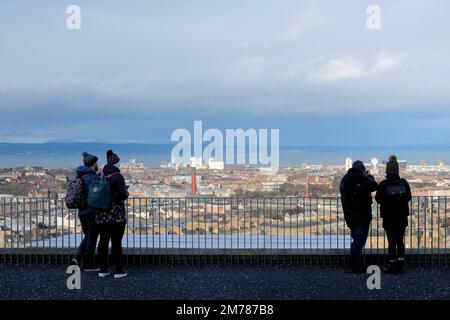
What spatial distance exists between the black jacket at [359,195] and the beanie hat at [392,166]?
301 mm

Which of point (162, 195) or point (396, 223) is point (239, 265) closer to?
point (162, 195)

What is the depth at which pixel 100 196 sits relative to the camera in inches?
374

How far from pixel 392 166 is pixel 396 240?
4.01ft

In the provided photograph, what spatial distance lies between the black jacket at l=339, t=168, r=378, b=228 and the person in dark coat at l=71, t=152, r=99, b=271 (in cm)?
411

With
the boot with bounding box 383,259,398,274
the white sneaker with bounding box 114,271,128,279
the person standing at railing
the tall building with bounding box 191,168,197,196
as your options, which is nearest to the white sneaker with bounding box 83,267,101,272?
the white sneaker with bounding box 114,271,128,279

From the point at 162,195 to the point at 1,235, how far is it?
118 inches

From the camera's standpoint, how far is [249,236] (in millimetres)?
11336

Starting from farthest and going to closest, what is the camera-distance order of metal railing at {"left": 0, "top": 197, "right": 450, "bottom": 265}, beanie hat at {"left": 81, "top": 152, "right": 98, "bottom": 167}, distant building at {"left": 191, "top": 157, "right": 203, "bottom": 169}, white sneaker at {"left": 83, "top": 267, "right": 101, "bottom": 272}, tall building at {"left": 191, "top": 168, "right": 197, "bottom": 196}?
distant building at {"left": 191, "top": 157, "right": 203, "bottom": 169}, tall building at {"left": 191, "top": 168, "right": 197, "bottom": 196}, metal railing at {"left": 0, "top": 197, "right": 450, "bottom": 265}, white sneaker at {"left": 83, "top": 267, "right": 101, "bottom": 272}, beanie hat at {"left": 81, "top": 152, "right": 98, "bottom": 167}

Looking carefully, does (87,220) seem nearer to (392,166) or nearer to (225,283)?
(225,283)

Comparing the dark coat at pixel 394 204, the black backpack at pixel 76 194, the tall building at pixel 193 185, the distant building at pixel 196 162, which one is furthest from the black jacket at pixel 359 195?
the black backpack at pixel 76 194

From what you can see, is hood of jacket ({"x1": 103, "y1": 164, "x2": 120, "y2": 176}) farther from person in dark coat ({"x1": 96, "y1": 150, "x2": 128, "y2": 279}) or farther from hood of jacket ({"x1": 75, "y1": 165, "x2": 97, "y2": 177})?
hood of jacket ({"x1": 75, "y1": 165, "x2": 97, "y2": 177})

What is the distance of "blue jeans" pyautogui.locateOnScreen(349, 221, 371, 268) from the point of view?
9961mm
